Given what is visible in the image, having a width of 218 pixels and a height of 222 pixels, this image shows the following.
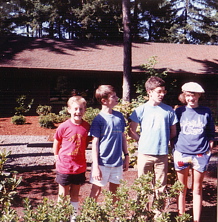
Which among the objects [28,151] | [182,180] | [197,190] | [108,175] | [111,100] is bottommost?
[28,151]

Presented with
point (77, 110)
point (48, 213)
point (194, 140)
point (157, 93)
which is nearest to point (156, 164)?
point (194, 140)

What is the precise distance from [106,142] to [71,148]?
39 cm

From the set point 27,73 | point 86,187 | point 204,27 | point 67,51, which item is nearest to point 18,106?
point 27,73

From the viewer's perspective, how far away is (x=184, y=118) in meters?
2.76

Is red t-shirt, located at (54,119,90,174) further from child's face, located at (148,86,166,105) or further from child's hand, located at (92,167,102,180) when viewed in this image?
child's face, located at (148,86,166,105)

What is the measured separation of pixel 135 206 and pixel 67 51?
15.2m

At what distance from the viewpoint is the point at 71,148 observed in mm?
2607

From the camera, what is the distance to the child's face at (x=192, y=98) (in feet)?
8.95

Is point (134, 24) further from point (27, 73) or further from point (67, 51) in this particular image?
point (27, 73)

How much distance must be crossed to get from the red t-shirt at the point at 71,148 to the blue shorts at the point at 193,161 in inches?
43.6

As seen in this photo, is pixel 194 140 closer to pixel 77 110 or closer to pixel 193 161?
pixel 193 161

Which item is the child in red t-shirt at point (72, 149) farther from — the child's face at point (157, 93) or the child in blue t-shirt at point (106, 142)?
the child's face at point (157, 93)

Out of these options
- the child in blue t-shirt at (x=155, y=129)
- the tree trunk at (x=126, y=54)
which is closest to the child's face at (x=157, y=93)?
the child in blue t-shirt at (x=155, y=129)

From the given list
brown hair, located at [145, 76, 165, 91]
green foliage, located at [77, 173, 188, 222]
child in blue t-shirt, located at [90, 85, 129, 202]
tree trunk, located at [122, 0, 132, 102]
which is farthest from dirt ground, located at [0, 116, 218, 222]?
tree trunk, located at [122, 0, 132, 102]
